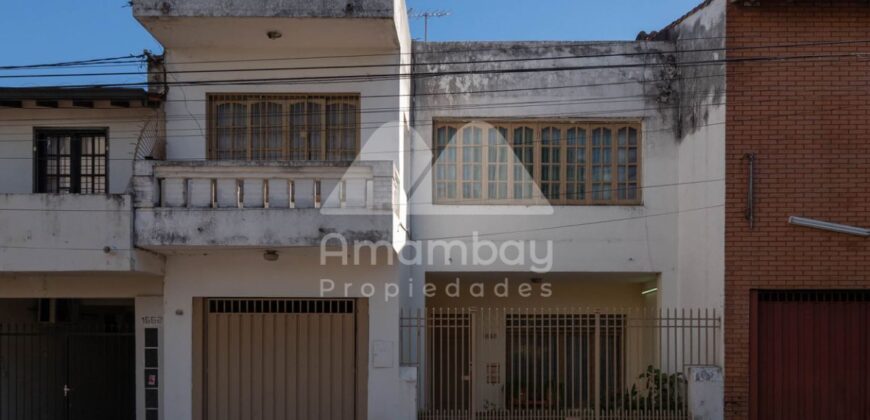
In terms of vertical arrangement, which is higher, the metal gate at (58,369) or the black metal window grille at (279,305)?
the black metal window grille at (279,305)

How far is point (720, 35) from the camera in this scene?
1355cm

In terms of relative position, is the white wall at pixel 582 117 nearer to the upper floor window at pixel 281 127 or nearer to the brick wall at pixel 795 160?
the upper floor window at pixel 281 127

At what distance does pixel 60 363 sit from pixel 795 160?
11.5 metres

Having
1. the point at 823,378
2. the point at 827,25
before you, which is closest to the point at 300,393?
the point at 823,378

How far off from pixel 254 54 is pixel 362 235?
10.8 ft

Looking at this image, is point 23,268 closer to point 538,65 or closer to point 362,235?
point 362,235

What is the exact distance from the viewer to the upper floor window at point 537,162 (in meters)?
15.0

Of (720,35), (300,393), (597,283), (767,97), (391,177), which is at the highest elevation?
(720,35)

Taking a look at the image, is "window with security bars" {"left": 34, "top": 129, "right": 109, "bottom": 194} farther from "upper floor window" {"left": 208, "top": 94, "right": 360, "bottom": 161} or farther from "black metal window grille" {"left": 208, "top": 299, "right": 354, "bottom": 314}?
"black metal window grille" {"left": 208, "top": 299, "right": 354, "bottom": 314}

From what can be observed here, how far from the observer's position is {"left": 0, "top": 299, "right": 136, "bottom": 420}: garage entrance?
15.0 m

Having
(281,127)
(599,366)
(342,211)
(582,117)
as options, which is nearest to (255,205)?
(342,211)

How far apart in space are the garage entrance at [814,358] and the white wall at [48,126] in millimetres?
9061

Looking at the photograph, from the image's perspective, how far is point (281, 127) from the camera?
13836 mm

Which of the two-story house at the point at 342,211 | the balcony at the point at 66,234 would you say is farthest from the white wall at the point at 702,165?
the balcony at the point at 66,234
